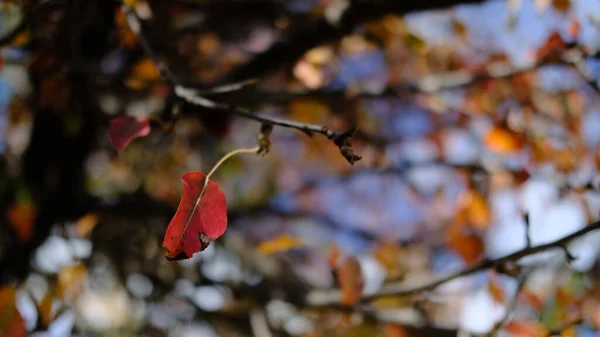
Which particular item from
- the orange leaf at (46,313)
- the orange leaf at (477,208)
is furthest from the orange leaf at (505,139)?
the orange leaf at (46,313)

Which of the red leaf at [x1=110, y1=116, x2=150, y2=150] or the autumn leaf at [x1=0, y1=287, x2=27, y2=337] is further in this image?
the autumn leaf at [x1=0, y1=287, x2=27, y2=337]

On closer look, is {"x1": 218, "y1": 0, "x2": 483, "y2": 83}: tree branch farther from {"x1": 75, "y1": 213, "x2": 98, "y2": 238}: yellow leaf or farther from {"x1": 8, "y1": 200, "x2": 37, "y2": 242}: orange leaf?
{"x1": 8, "y1": 200, "x2": 37, "y2": 242}: orange leaf

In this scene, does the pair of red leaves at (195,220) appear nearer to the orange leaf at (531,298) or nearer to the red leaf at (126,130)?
the red leaf at (126,130)

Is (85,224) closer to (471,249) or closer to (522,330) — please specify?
(471,249)

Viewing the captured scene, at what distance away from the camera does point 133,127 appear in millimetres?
1085

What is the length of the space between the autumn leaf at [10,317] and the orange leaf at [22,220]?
32.7 inches

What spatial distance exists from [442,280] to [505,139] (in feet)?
4.97

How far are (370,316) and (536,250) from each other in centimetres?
93

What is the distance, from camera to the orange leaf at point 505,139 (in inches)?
97.9

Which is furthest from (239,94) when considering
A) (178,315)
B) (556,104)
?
(556,104)

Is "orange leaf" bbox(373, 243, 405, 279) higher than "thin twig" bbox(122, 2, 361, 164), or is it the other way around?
"thin twig" bbox(122, 2, 361, 164)

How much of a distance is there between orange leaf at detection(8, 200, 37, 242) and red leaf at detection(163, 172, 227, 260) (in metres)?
1.89

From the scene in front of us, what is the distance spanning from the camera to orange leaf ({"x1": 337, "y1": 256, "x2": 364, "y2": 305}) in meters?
1.63

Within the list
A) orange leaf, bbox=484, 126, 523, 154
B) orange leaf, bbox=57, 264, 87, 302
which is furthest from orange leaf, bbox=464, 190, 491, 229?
orange leaf, bbox=57, 264, 87, 302
